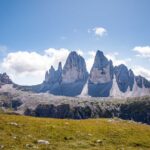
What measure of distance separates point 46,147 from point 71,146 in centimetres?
273

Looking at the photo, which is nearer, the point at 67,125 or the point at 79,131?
the point at 79,131

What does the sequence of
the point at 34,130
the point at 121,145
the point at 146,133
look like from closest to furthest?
the point at 121,145 < the point at 34,130 < the point at 146,133

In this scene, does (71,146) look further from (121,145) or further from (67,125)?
(67,125)

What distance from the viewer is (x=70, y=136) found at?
35.7 m

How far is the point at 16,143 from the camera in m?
31.3

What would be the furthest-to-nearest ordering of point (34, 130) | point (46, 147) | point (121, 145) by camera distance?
point (34, 130) → point (121, 145) → point (46, 147)

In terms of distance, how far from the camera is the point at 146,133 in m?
39.8

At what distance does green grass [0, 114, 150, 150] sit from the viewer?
31766mm

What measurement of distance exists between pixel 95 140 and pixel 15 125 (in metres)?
9.75

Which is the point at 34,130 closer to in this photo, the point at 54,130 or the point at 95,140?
the point at 54,130

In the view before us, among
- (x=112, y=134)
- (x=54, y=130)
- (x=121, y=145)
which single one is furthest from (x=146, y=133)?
(x=54, y=130)

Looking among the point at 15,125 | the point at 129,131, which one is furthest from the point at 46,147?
the point at 129,131

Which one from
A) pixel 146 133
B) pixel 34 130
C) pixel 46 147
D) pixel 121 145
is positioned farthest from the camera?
pixel 146 133

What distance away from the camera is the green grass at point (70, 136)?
3177cm
